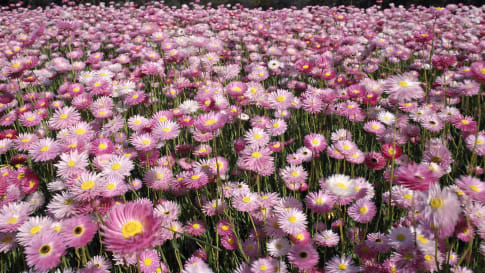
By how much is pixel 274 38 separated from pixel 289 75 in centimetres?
145

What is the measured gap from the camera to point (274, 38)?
434 cm

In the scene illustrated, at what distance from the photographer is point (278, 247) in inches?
43.1

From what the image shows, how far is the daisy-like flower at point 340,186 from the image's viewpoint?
3.22 feet

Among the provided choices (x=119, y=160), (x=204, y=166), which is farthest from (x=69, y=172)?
(x=204, y=166)

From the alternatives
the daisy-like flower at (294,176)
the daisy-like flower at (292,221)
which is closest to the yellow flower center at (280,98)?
the daisy-like flower at (294,176)

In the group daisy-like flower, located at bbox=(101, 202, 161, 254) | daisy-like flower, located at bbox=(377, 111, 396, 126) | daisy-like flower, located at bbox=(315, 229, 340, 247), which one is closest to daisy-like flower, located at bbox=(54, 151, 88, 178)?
daisy-like flower, located at bbox=(101, 202, 161, 254)

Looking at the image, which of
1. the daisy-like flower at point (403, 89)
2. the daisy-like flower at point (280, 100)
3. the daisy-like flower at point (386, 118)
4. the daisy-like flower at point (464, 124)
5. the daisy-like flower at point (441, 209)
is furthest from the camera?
the daisy-like flower at point (386, 118)

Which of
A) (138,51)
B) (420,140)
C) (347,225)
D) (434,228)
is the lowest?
(347,225)

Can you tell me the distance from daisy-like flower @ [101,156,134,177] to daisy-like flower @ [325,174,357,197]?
0.82 m

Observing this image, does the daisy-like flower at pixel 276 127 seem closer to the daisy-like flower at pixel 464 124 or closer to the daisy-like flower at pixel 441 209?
the daisy-like flower at pixel 464 124

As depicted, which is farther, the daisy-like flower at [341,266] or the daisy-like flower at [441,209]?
the daisy-like flower at [341,266]

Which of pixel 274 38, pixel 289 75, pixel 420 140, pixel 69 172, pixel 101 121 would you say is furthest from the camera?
pixel 274 38

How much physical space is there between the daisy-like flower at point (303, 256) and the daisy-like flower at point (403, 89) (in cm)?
64

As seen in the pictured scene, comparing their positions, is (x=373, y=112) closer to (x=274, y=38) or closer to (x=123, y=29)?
(x=274, y=38)
